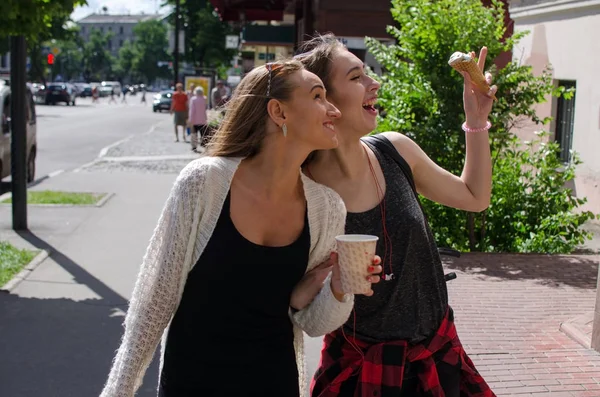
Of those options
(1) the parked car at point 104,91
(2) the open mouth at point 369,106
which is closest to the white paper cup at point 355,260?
(2) the open mouth at point 369,106

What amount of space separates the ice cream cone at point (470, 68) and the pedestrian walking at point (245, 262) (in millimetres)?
518

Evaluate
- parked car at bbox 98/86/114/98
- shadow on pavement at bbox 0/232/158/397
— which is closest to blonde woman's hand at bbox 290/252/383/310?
shadow on pavement at bbox 0/232/158/397

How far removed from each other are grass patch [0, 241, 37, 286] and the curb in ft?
0.13

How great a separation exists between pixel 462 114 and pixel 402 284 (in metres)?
6.95

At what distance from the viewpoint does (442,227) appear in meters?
10.1

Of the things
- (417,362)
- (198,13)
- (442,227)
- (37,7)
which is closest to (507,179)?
(442,227)

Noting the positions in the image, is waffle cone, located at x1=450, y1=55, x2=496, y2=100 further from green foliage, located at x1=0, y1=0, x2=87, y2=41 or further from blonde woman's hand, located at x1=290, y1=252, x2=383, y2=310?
green foliage, located at x1=0, y1=0, x2=87, y2=41

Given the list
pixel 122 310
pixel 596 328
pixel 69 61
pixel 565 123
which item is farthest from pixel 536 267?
pixel 69 61

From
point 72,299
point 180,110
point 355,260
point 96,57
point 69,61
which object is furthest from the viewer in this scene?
point 96,57

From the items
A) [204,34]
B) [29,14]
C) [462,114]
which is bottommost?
[462,114]

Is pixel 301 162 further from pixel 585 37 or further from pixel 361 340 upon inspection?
pixel 585 37

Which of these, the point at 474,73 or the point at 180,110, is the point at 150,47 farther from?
the point at 474,73

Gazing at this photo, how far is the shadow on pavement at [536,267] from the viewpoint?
28.5 feet

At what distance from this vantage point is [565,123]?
561 inches
